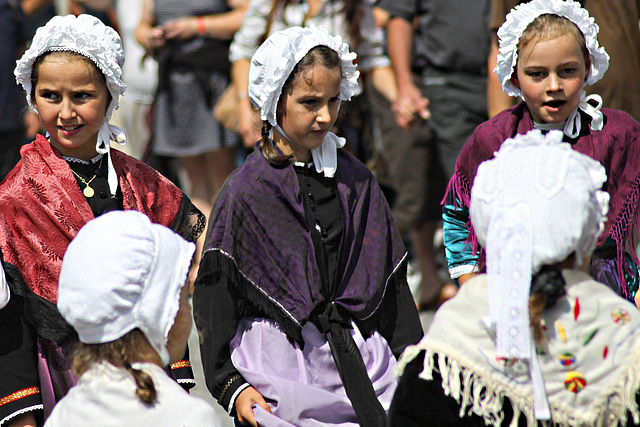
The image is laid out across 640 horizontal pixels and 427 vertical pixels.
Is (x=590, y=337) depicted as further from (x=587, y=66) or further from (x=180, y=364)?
(x=180, y=364)

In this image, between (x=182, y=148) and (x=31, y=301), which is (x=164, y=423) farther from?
(x=182, y=148)

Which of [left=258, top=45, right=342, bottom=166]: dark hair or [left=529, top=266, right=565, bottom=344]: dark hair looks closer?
[left=529, top=266, right=565, bottom=344]: dark hair

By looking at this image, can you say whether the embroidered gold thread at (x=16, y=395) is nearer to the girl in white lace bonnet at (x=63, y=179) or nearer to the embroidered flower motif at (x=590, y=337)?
the girl in white lace bonnet at (x=63, y=179)

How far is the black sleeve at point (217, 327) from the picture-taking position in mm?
3654

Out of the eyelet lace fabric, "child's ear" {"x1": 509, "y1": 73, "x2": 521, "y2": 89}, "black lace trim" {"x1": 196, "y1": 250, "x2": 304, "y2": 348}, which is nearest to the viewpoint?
"black lace trim" {"x1": 196, "y1": 250, "x2": 304, "y2": 348}

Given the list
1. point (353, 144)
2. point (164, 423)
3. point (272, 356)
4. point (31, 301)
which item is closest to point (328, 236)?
point (272, 356)

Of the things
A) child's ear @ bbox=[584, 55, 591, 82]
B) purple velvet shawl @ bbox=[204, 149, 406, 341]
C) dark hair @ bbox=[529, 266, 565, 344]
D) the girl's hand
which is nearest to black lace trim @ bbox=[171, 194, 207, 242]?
purple velvet shawl @ bbox=[204, 149, 406, 341]

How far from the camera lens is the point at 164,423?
2605 mm

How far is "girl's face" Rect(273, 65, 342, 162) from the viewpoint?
379cm

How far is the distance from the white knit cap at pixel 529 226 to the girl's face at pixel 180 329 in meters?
0.85

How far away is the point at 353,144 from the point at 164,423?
4053 mm

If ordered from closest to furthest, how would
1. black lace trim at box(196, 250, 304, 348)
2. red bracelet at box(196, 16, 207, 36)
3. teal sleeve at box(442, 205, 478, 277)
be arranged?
black lace trim at box(196, 250, 304, 348), teal sleeve at box(442, 205, 478, 277), red bracelet at box(196, 16, 207, 36)

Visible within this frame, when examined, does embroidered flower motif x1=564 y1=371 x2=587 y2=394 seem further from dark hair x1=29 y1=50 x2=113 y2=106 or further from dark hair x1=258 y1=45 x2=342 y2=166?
dark hair x1=29 y1=50 x2=113 y2=106

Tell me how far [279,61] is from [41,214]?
104 cm
